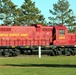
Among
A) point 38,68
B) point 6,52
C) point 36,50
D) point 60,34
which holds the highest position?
point 60,34

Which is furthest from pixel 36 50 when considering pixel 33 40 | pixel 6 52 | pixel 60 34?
pixel 60 34

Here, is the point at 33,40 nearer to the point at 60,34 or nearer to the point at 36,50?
the point at 36,50

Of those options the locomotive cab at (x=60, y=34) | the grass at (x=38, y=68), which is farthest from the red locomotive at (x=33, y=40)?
the grass at (x=38, y=68)

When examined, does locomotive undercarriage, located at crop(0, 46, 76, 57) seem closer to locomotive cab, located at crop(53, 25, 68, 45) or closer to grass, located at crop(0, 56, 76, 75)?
locomotive cab, located at crop(53, 25, 68, 45)

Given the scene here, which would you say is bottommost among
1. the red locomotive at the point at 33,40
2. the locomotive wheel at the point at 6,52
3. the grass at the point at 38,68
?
the grass at the point at 38,68

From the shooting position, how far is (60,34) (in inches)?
1599

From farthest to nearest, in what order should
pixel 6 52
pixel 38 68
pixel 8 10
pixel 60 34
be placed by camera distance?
pixel 8 10, pixel 60 34, pixel 6 52, pixel 38 68

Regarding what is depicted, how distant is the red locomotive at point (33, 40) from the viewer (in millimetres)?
38812

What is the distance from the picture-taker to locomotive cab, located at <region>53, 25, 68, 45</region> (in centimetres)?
4031

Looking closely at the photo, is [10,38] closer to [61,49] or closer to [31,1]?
[61,49]

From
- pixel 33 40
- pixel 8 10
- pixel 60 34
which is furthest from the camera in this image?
pixel 8 10

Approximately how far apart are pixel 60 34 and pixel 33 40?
12.1ft

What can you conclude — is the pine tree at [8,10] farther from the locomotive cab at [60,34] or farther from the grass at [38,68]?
the grass at [38,68]

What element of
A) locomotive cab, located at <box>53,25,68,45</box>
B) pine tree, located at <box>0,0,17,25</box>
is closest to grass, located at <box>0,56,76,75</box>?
locomotive cab, located at <box>53,25,68,45</box>
